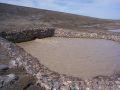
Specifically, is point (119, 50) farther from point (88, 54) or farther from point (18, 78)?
point (18, 78)

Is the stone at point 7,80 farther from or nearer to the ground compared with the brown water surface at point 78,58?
farther from the ground

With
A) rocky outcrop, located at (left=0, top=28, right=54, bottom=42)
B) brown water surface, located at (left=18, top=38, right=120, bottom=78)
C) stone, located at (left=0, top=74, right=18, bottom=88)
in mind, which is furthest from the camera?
rocky outcrop, located at (left=0, top=28, right=54, bottom=42)

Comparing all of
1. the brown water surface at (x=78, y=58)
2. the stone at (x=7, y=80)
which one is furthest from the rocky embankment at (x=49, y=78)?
Result: the brown water surface at (x=78, y=58)

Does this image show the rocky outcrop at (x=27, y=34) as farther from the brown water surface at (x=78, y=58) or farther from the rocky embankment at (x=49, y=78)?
the rocky embankment at (x=49, y=78)

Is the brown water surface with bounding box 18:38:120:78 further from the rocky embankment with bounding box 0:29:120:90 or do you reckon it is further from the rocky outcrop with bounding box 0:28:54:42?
the rocky outcrop with bounding box 0:28:54:42

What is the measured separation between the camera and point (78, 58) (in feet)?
46.9

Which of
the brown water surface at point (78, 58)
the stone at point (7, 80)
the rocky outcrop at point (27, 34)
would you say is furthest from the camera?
the rocky outcrop at point (27, 34)

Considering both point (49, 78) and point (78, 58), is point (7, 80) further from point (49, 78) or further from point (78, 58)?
point (78, 58)

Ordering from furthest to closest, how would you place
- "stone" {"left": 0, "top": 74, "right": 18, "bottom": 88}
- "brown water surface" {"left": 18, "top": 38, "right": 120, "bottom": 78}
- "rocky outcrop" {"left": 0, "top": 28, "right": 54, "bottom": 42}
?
"rocky outcrop" {"left": 0, "top": 28, "right": 54, "bottom": 42} < "brown water surface" {"left": 18, "top": 38, "right": 120, "bottom": 78} < "stone" {"left": 0, "top": 74, "right": 18, "bottom": 88}

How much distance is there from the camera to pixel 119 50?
17.4 meters

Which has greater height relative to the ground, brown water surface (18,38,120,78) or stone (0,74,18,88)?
stone (0,74,18,88)

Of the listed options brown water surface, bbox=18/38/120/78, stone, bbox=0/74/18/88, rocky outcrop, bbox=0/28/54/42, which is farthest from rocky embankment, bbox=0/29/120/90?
rocky outcrop, bbox=0/28/54/42

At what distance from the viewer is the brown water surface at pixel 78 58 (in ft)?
38.6

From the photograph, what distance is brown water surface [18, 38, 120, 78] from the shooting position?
464 inches
